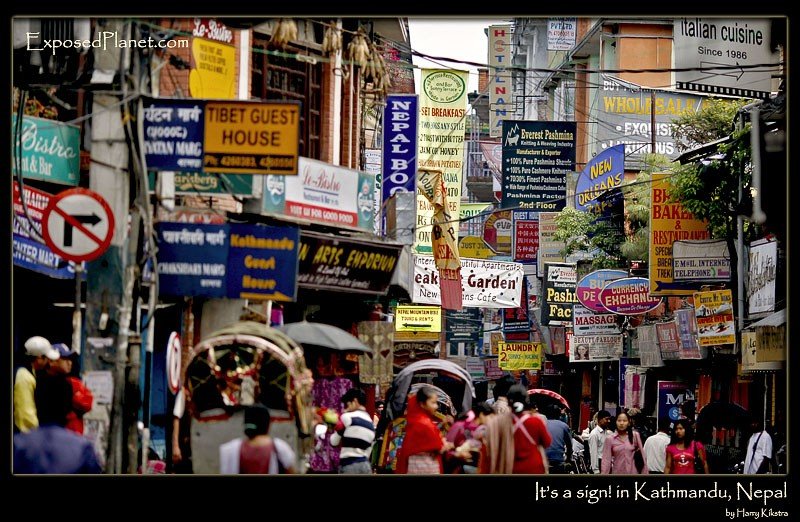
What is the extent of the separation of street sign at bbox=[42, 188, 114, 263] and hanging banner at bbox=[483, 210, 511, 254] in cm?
4598

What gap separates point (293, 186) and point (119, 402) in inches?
267

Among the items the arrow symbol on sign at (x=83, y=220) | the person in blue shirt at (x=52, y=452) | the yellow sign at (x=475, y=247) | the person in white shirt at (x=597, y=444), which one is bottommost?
the person in white shirt at (x=597, y=444)

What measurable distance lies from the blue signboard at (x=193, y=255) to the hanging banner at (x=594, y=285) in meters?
17.7

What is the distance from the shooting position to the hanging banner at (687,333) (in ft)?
88.8

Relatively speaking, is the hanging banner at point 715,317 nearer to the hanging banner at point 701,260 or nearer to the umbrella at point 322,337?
the hanging banner at point 701,260

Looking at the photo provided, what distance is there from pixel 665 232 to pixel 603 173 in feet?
25.9

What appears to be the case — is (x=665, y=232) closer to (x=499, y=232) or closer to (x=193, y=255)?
(x=193, y=255)

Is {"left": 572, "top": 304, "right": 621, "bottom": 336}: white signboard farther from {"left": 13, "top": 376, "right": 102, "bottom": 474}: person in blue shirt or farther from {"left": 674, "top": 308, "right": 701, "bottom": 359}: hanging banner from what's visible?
{"left": 13, "top": 376, "right": 102, "bottom": 474}: person in blue shirt

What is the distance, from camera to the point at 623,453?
54.3ft

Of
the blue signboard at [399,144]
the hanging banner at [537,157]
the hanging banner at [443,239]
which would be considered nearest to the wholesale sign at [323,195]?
the blue signboard at [399,144]

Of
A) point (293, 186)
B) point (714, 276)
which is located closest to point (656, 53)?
point (714, 276)

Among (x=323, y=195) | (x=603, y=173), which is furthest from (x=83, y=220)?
(x=603, y=173)
